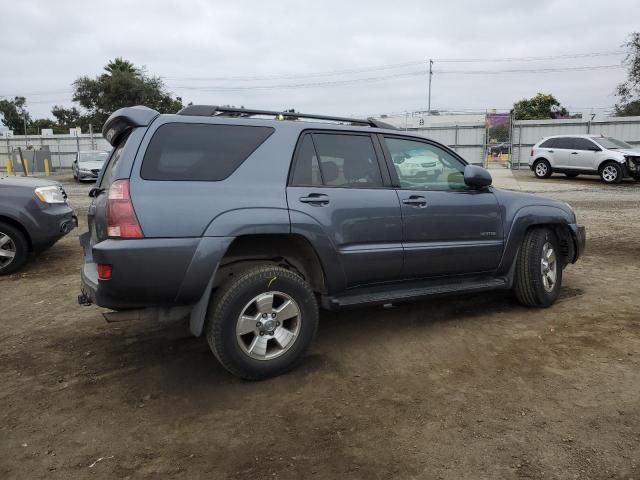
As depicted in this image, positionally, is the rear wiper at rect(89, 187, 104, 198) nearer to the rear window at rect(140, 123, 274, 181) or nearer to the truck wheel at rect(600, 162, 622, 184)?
the rear window at rect(140, 123, 274, 181)

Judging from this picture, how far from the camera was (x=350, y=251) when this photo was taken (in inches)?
149

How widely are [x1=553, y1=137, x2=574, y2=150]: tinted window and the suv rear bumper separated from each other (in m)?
18.4

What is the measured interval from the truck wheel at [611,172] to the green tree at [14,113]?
74.8 m

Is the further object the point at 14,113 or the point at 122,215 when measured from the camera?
the point at 14,113

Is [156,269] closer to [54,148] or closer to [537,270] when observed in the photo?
[537,270]

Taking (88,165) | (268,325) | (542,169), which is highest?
(88,165)

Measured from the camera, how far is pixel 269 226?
11.3ft

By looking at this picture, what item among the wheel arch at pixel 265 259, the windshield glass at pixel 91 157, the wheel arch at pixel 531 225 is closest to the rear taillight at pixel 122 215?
the wheel arch at pixel 265 259

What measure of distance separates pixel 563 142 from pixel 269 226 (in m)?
18.4

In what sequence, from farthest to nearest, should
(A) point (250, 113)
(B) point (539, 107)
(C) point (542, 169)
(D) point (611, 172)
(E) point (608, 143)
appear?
(B) point (539, 107), (C) point (542, 169), (E) point (608, 143), (D) point (611, 172), (A) point (250, 113)

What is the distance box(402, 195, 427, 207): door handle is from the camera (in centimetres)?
410

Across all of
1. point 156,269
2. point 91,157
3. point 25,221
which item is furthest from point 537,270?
point 91,157

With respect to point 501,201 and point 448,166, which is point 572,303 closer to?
point 501,201

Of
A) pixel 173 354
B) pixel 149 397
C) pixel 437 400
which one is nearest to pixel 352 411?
pixel 437 400
